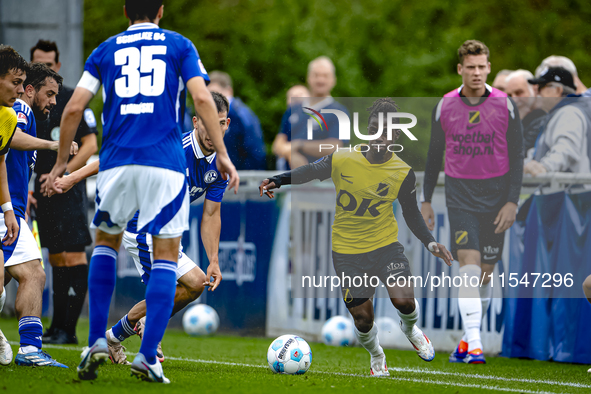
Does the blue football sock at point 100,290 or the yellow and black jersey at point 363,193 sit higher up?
the yellow and black jersey at point 363,193

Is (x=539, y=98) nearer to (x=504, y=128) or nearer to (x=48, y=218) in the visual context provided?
(x=504, y=128)

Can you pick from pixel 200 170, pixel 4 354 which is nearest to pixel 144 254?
pixel 200 170

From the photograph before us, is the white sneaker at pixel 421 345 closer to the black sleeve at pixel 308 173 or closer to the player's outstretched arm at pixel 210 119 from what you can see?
the black sleeve at pixel 308 173

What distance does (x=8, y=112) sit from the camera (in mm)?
5352

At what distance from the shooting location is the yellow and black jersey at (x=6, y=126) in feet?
17.4

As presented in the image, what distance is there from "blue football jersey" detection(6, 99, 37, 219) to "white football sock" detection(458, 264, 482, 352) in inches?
158

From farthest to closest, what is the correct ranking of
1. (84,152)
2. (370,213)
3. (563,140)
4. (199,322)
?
(199,322)
(563,140)
(84,152)
(370,213)

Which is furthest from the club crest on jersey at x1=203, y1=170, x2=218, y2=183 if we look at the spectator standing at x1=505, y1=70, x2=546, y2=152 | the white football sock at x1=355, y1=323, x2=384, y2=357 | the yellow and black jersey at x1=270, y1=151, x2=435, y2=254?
the spectator standing at x1=505, y1=70, x2=546, y2=152

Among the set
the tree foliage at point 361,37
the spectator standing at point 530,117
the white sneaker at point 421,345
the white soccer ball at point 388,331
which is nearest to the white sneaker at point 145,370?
the white sneaker at point 421,345

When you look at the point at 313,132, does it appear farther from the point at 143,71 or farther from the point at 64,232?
the point at 64,232

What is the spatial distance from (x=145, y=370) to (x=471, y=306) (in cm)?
370

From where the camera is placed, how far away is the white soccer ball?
26.6 feet

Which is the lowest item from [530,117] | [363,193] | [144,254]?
[144,254]

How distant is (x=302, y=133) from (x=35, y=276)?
2.65m
